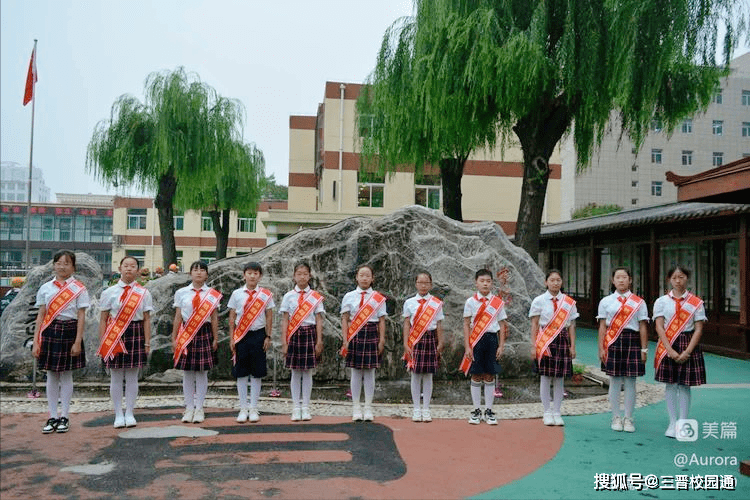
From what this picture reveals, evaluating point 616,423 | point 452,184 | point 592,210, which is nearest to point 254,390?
point 616,423

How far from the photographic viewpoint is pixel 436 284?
7.52m

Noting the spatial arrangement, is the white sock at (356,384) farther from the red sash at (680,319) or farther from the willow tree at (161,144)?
the willow tree at (161,144)

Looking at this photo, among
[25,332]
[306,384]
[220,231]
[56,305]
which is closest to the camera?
[56,305]

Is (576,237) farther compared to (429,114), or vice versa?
(576,237)

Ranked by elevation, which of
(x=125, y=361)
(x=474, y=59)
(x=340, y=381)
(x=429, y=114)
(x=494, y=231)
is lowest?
(x=340, y=381)

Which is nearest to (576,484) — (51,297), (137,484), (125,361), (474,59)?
(137,484)

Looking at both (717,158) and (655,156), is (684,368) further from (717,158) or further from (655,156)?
(717,158)

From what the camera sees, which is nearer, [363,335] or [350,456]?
[350,456]

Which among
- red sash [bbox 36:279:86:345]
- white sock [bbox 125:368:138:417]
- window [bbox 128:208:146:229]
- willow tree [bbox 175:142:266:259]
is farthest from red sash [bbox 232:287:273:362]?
window [bbox 128:208:146:229]

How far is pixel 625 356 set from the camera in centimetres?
512

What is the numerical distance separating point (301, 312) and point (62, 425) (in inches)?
81.1

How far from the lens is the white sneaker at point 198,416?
200 inches

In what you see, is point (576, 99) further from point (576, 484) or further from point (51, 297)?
point (51, 297)

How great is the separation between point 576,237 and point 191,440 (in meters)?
13.7
